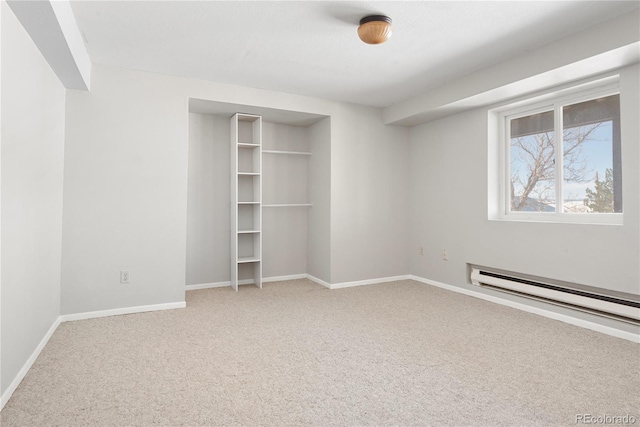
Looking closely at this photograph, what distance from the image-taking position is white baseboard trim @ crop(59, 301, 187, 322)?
3.18m

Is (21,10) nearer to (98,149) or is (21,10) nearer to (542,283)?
(98,149)

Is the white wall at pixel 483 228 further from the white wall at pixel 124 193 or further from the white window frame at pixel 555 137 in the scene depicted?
the white wall at pixel 124 193

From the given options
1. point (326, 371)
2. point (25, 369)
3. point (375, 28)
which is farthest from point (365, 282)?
point (25, 369)

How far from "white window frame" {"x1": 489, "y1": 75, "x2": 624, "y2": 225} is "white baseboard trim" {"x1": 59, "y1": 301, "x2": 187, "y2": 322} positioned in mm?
3424

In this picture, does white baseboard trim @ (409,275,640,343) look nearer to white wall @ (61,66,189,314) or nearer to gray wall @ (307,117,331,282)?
gray wall @ (307,117,331,282)

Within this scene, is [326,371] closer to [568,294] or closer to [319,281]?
[568,294]

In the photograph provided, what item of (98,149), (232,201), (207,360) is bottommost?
(207,360)

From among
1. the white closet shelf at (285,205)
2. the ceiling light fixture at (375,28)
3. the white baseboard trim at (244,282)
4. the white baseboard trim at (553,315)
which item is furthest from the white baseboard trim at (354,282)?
the ceiling light fixture at (375,28)

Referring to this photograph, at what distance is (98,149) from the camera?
10.8ft

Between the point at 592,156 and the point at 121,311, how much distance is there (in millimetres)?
4441

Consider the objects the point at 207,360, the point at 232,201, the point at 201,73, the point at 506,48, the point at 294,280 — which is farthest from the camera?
the point at 294,280

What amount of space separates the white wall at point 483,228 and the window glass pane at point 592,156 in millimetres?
252

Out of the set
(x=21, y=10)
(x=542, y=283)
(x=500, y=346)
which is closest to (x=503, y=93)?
(x=542, y=283)

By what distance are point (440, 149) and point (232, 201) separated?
2634 mm
